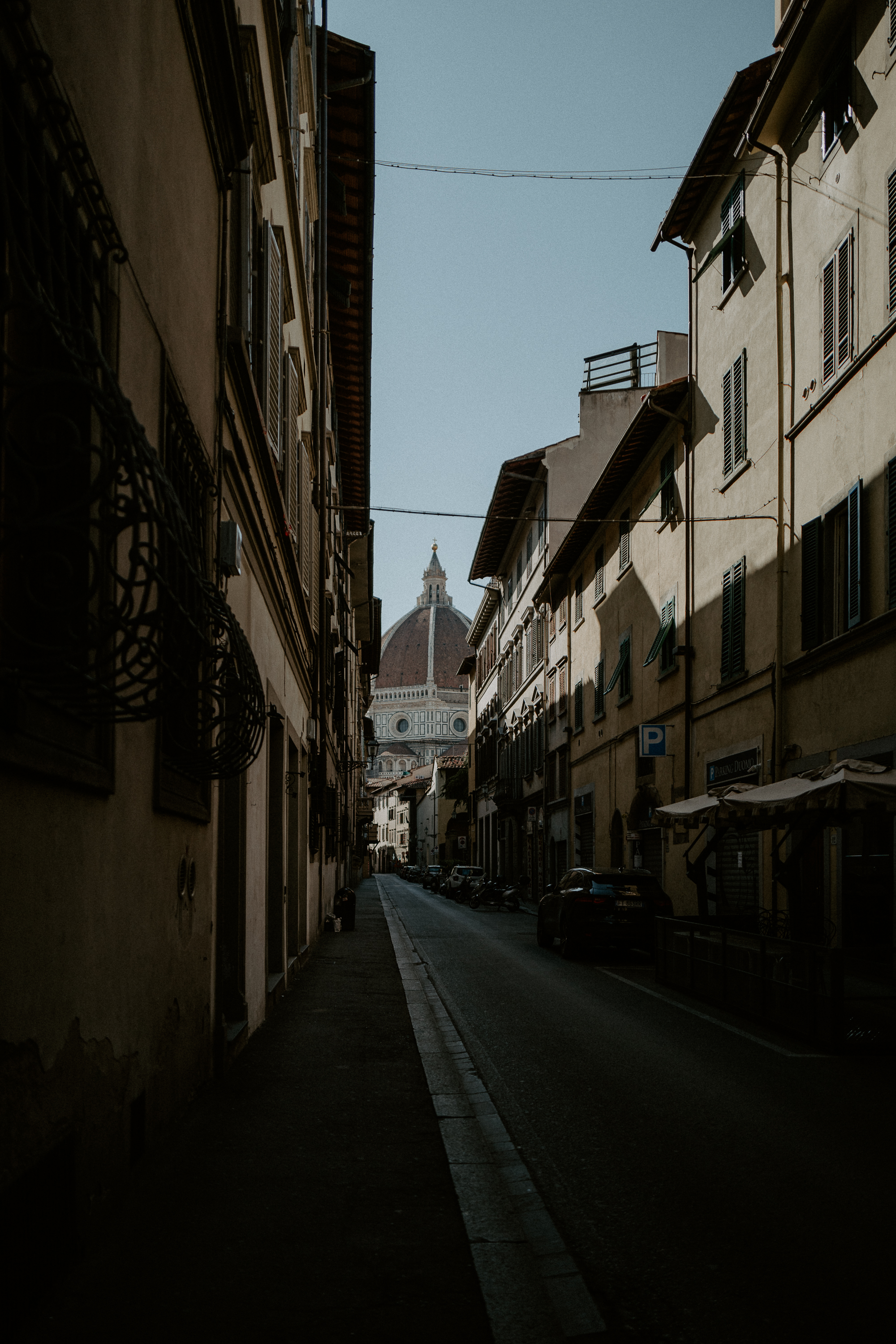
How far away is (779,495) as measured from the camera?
19.3 meters

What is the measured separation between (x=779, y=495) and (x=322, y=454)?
7092 mm

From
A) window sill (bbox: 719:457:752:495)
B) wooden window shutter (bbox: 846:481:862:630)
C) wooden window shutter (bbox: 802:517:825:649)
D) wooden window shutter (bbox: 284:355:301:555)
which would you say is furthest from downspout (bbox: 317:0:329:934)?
wooden window shutter (bbox: 846:481:862:630)

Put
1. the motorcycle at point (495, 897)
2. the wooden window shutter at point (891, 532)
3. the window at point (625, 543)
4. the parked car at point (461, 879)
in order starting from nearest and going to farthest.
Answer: the wooden window shutter at point (891, 532)
the window at point (625, 543)
the motorcycle at point (495, 897)
the parked car at point (461, 879)

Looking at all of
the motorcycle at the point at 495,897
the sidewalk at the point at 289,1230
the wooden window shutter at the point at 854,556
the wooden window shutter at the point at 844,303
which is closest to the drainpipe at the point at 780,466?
the wooden window shutter at the point at 844,303

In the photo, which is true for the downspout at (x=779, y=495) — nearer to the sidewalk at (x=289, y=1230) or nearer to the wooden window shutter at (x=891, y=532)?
the wooden window shutter at (x=891, y=532)

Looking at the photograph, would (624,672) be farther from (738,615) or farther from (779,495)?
(779,495)

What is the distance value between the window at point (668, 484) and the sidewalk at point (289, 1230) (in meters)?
18.5

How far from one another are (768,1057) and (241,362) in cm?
676

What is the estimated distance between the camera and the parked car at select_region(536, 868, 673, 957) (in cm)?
1975

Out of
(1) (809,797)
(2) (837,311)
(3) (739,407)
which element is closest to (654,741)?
(3) (739,407)

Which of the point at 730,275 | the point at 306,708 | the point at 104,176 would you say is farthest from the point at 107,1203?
the point at 730,275

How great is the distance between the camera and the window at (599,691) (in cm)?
3319

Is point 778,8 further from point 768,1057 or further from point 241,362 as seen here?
point 768,1057

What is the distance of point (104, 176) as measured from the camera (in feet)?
16.4
